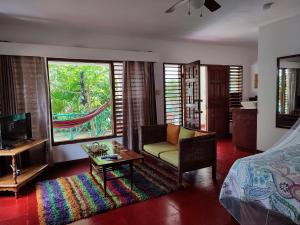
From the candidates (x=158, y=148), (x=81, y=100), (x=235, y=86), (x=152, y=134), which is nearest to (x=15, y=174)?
(x=158, y=148)

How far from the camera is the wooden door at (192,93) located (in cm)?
495

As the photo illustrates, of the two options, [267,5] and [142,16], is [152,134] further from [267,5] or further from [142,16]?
[267,5]

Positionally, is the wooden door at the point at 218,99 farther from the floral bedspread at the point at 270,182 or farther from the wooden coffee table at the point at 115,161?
the floral bedspread at the point at 270,182

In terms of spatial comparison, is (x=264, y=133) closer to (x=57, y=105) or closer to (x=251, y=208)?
(x=251, y=208)

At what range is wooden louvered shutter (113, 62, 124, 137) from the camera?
4.83 meters

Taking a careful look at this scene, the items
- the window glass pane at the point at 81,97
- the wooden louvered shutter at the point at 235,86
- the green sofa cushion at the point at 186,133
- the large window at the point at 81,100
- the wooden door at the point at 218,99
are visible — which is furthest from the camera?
the wooden louvered shutter at the point at 235,86

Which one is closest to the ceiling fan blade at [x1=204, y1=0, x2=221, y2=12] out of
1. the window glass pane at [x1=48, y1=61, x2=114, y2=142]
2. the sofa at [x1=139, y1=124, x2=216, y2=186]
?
the sofa at [x1=139, y1=124, x2=216, y2=186]

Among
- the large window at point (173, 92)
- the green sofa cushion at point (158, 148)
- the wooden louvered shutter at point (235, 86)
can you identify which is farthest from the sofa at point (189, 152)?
the wooden louvered shutter at point (235, 86)

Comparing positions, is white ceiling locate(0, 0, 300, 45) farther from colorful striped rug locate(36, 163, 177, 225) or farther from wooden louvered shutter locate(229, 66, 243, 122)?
colorful striped rug locate(36, 163, 177, 225)

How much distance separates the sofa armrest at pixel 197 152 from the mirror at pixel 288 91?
1630 mm

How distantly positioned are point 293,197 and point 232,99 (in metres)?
4.96

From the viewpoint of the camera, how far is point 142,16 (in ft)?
11.9

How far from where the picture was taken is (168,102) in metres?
5.53

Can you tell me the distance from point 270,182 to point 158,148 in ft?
6.96
